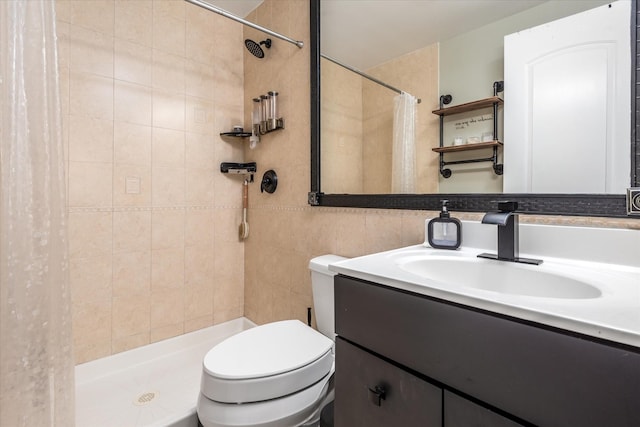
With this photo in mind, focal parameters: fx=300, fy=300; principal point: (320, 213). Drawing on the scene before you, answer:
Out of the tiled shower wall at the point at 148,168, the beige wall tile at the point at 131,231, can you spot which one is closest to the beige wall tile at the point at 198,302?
the tiled shower wall at the point at 148,168

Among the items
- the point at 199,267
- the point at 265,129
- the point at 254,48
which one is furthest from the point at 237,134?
the point at 199,267

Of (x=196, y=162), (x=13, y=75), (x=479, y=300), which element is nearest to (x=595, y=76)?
(x=479, y=300)

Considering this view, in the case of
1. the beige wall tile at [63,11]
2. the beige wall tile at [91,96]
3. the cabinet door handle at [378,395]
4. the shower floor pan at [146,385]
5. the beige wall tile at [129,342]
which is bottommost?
the shower floor pan at [146,385]

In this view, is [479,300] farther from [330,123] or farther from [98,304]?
[98,304]

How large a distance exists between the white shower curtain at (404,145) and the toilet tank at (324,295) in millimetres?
436

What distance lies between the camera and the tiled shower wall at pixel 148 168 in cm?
153

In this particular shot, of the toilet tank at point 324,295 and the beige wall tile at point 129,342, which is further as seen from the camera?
the beige wall tile at point 129,342

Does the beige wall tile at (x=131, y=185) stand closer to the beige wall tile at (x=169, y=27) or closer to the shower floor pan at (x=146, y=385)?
the beige wall tile at (x=169, y=27)

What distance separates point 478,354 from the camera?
0.48 meters

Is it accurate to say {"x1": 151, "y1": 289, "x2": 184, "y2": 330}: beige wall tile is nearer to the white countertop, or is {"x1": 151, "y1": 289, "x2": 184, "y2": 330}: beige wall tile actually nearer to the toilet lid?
the toilet lid

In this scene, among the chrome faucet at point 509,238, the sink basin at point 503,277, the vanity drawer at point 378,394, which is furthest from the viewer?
the chrome faucet at point 509,238

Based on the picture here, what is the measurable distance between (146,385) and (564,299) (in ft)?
5.97

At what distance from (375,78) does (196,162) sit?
122 cm

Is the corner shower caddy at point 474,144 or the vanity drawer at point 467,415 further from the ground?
the corner shower caddy at point 474,144
